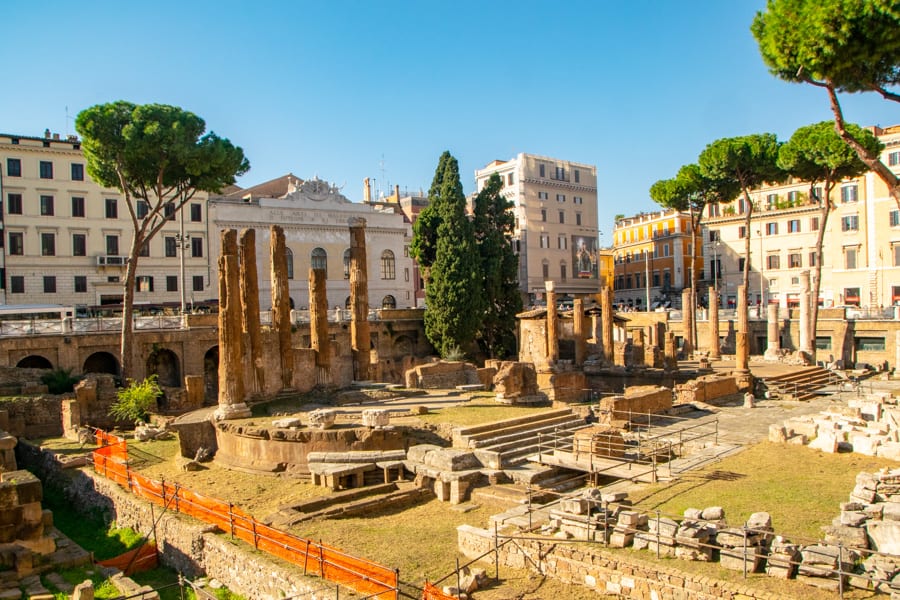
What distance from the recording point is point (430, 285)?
145 feet

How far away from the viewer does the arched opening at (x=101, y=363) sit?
33719 mm

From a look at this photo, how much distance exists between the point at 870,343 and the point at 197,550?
38.2 metres

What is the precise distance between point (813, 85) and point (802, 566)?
1517cm

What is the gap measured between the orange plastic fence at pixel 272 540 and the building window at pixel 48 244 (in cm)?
2725

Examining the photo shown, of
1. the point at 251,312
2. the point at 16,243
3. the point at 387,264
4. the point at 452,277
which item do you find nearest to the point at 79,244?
the point at 16,243

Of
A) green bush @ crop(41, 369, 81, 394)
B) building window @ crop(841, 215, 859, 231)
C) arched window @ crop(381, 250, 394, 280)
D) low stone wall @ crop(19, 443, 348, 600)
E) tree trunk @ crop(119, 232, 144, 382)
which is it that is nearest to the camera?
low stone wall @ crop(19, 443, 348, 600)

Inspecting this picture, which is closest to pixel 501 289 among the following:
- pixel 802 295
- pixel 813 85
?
pixel 802 295

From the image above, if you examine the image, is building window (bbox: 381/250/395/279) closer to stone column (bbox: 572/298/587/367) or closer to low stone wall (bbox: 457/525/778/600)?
stone column (bbox: 572/298/587/367)

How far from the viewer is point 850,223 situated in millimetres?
49344

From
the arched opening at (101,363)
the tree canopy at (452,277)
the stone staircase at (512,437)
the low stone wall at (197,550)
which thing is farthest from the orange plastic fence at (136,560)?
the tree canopy at (452,277)

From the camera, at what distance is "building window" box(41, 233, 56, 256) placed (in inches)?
1650

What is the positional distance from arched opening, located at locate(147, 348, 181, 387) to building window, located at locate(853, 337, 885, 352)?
36.5 metres

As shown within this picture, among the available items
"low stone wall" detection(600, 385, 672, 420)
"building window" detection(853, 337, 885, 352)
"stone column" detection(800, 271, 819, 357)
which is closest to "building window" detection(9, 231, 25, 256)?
"low stone wall" detection(600, 385, 672, 420)

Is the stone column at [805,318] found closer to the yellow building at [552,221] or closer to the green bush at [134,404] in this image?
the yellow building at [552,221]
